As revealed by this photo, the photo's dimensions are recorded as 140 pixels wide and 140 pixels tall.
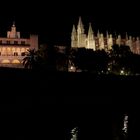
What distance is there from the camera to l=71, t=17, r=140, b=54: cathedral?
8919 centimetres

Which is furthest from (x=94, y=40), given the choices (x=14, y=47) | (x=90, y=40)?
(x=14, y=47)

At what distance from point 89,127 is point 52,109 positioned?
733 cm

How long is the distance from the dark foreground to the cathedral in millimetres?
42614

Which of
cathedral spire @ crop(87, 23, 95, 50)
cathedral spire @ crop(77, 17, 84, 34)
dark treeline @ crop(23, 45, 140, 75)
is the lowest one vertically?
dark treeline @ crop(23, 45, 140, 75)

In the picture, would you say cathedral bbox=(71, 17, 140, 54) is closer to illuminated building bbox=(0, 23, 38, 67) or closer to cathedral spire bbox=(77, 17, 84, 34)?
cathedral spire bbox=(77, 17, 84, 34)

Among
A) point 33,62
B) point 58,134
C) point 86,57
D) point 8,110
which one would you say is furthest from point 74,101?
point 86,57

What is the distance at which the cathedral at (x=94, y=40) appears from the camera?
293ft

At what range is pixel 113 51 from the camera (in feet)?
245

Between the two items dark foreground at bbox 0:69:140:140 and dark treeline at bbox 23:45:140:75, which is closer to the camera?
dark foreground at bbox 0:69:140:140

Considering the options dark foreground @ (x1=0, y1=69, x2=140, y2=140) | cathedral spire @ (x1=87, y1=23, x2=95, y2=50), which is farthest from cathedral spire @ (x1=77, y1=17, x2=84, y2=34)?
dark foreground @ (x1=0, y1=69, x2=140, y2=140)

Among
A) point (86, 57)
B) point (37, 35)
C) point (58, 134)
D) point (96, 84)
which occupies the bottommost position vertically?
point (58, 134)

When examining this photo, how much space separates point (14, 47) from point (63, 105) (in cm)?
4145

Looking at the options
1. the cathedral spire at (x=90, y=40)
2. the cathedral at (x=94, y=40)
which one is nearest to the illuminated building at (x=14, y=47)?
the cathedral at (x=94, y=40)

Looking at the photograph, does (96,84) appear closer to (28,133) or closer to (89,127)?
(89,127)
